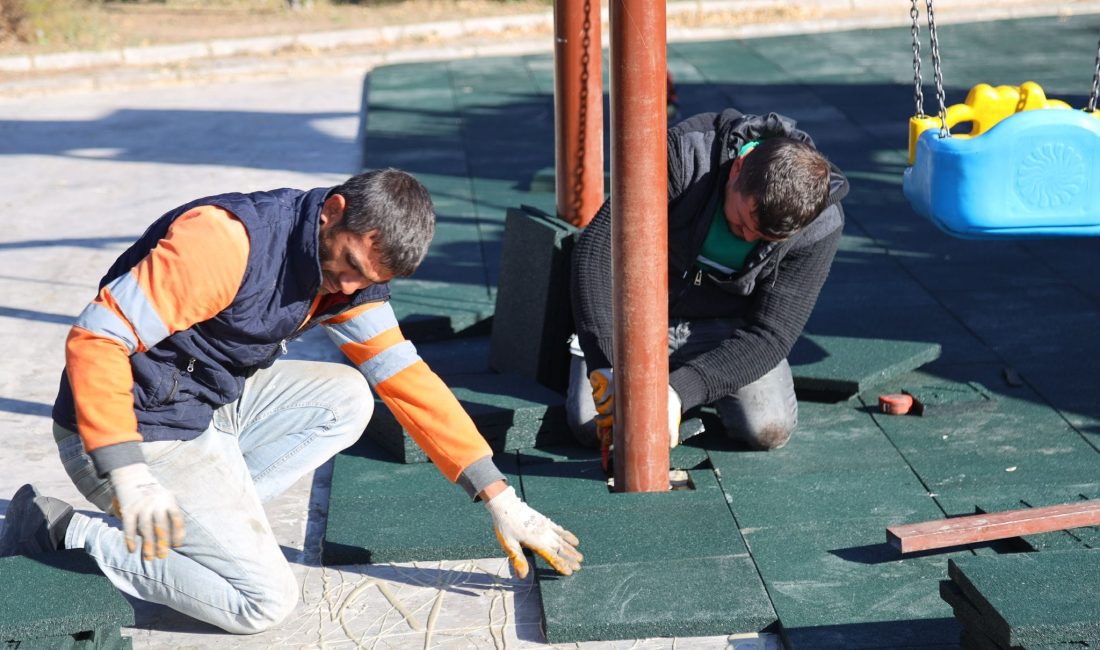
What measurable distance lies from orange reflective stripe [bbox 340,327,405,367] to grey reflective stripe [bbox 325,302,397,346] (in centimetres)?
1

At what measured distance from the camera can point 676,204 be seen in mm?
4352

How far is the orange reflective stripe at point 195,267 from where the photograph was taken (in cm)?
311

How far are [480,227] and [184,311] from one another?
4201 mm

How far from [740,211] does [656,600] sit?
49.4 inches

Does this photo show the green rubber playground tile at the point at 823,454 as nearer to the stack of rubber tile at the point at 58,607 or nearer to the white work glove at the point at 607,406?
the white work glove at the point at 607,406

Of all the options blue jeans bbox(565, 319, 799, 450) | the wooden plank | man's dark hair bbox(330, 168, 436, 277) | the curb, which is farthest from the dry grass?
the wooden plank

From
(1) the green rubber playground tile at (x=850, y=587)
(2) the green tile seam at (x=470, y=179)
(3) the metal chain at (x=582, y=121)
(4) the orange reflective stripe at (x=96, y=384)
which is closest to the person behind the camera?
(4) the orange reflective stripe at (x=96, y=384)

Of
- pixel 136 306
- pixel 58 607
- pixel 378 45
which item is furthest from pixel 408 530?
pixel 378 45

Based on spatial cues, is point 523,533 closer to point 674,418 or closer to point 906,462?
point 674,418

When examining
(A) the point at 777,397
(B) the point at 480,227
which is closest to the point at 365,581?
(A) the point at 777,397

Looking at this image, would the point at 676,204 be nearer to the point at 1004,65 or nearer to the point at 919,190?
the point at 919,190

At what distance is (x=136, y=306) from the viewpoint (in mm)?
3098

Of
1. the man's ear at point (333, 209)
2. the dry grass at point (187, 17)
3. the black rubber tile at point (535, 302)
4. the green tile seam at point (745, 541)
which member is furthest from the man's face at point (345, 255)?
the dry grass at point (187, 17)

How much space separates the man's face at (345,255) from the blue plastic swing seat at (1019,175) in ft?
5.93
